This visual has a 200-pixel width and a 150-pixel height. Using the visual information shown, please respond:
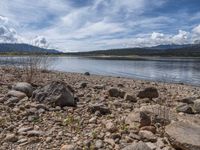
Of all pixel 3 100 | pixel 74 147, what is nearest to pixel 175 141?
pixel 74 147

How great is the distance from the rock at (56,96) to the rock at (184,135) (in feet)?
12.7

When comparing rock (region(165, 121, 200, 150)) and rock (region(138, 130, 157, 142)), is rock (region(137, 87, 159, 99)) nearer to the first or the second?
rock (region(138, 130, 157, 142))

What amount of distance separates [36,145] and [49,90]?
362 cm

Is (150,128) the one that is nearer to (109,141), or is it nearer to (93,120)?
(109,141)

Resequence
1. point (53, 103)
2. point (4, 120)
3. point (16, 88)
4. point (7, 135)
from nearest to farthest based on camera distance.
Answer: point (7, 135) < point (4, 120) < point (53, 103) < point (16, 88)

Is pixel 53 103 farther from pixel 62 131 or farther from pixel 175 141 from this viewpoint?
pixel 175 141

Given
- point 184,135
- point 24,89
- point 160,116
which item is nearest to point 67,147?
point 184,135

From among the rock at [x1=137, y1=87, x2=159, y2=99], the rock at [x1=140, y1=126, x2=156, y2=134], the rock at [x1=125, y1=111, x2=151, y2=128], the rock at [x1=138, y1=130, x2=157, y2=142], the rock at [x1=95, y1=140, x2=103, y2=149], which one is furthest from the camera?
the rock at [x1=137, y1=87, x2=159, y2=99]

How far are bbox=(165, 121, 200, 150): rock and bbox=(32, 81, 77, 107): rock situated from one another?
3862mm

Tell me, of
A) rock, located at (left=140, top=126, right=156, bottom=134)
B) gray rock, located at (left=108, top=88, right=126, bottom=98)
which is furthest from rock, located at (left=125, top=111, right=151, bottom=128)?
gray rock, located at (left=108, top=88, right=126, bottom=98)

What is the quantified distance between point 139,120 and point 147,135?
0.89 m

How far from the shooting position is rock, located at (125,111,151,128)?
7488 mm

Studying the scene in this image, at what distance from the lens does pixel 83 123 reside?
7.67 metres

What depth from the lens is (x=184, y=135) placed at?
616cm
